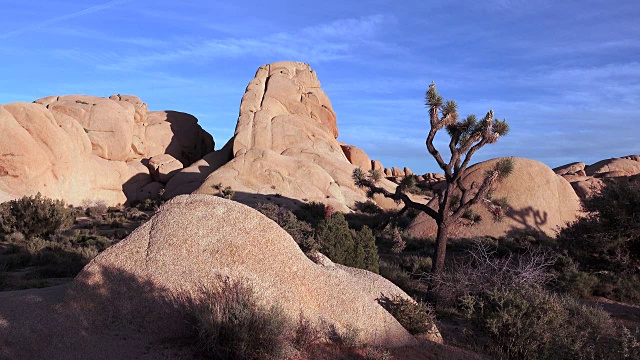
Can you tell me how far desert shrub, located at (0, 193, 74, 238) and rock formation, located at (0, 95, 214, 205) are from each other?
746 cm

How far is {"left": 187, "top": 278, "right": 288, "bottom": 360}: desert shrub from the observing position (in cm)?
613

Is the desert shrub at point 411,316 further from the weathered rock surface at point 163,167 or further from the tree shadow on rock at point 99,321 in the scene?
the weathered rock surface at point 163,167

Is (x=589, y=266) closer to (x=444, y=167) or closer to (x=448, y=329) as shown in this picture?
(x=444, y=167)

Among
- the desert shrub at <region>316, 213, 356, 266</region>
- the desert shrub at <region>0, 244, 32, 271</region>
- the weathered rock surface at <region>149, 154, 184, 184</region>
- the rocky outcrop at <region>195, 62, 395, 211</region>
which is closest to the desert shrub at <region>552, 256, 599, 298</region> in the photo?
the desert shrub at <region>316, 213, 356, 266</region>

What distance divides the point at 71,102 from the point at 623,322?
128 ft

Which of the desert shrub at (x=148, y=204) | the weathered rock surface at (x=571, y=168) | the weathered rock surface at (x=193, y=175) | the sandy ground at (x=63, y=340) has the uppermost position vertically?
the weathered rock surface at (x=571, y=168)

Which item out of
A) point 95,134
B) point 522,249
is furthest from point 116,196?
point 522,249

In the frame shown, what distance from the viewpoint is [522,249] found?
19.4 metres

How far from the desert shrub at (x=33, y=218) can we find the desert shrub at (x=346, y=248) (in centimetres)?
1116

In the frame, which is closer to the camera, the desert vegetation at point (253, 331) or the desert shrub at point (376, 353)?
the desert vegetation at point (253, 331)

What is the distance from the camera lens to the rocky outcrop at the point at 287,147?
108ft

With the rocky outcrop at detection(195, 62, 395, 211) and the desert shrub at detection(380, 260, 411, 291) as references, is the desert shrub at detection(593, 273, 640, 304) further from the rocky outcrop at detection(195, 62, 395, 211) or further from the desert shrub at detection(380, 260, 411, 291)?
the rocky outcrop at detection(195, 62, 395, 211)

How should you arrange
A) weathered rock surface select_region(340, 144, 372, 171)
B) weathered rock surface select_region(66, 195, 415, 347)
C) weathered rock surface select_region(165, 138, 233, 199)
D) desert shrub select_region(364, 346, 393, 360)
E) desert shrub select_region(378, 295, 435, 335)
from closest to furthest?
desert shrub select_region(364, 346, 393, 360)
weathered rock surface select_region(66, 195, 415, 347)
desert shrub select_region(378, 295, 435, 335)
weathered rock surface select_region(165, 138, 233, 199)
weathered rock surface select_region(340, 144, 372, 171)

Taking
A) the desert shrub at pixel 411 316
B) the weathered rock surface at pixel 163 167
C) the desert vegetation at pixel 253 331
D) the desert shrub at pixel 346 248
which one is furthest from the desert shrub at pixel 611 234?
the weathered rock surface at pixel 163 167
